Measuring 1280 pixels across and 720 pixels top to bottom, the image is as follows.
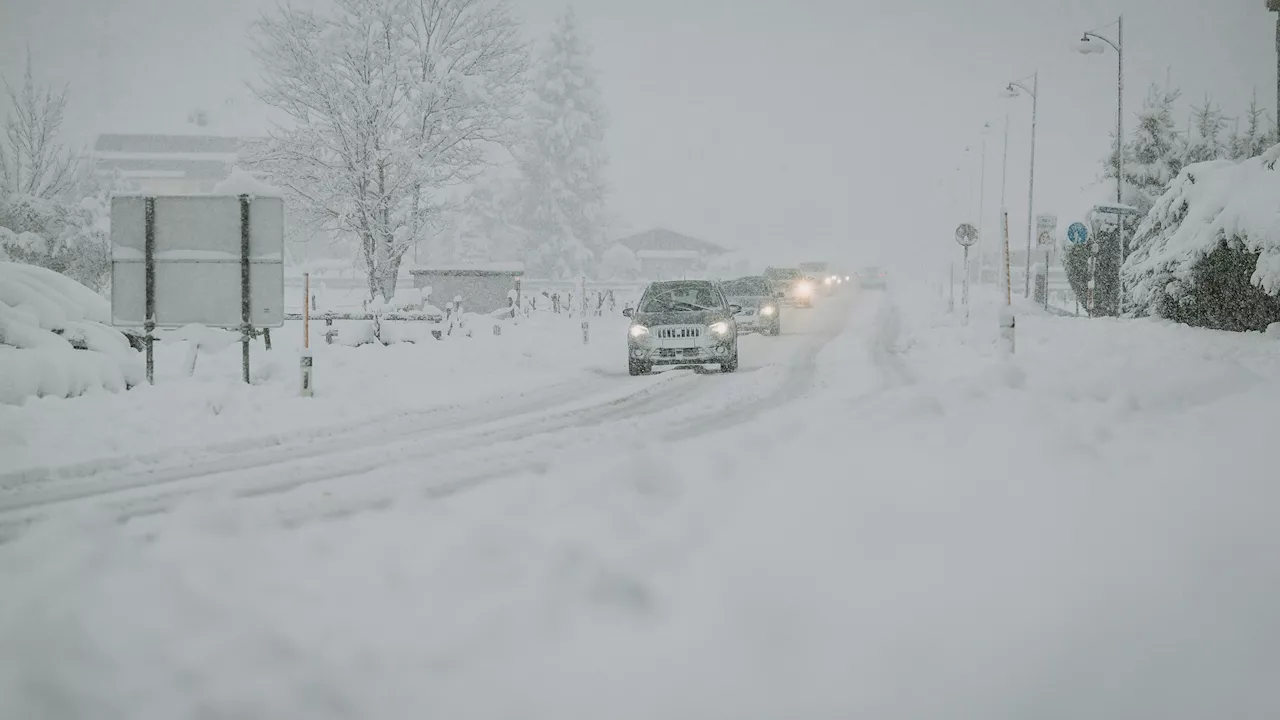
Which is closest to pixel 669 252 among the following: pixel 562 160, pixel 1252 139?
pixel 562 160

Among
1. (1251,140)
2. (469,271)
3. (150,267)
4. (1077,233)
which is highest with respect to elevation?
(1251,140)

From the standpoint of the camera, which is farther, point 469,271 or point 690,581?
point 469,271

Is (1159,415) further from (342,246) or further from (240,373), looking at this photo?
(342,246)

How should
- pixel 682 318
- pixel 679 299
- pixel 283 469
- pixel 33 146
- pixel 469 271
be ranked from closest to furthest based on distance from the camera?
pixel 283 469
pixel 682 318
pixel 679 299
pixel 469 271
pixel 33 146

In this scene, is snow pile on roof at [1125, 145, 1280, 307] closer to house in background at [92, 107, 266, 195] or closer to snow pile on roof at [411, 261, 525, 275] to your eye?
snow pile on roof at [411, 261, 525, 275]

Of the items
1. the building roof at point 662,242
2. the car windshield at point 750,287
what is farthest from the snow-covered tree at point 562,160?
the building roof at point 662,242

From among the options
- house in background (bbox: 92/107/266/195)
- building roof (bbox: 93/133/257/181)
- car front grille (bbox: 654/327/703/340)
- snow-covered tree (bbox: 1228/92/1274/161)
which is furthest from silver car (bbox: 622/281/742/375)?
building roof (bbox: 93/133/257/181)

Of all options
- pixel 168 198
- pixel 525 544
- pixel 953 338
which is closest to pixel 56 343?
pixel 168 198

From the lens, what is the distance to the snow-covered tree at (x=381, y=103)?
2941 centimetres

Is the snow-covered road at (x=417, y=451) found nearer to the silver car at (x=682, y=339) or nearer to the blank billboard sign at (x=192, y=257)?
the silver car at (x=682, y=339)

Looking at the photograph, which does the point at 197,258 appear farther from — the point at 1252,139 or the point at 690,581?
the point at 1252,139

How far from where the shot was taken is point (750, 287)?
98.4 feet

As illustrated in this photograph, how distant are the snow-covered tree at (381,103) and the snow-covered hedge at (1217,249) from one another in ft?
63.4

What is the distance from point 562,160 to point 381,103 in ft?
102
